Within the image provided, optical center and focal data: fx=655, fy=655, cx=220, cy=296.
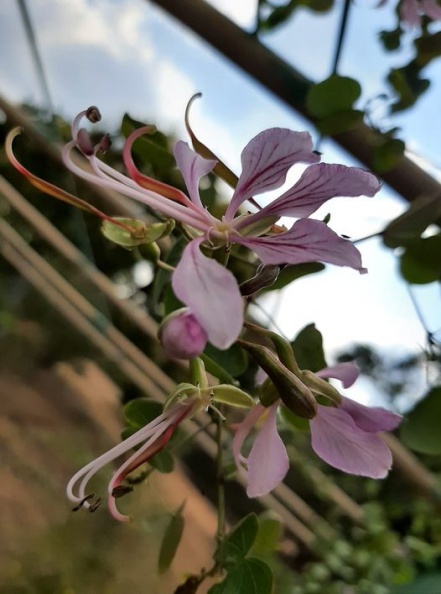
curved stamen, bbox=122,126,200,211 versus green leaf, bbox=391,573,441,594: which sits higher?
curved stamen, bbox=122,126,200,211

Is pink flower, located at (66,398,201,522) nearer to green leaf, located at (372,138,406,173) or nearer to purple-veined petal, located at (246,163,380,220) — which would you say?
purple-veined petal, located at (246,163,380,220)

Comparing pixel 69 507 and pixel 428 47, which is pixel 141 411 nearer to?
pixel 428 47

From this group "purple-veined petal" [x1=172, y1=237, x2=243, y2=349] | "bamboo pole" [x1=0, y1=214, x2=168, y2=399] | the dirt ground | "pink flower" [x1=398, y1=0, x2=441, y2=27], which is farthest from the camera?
"bamboo pole" [x1=0, y1=214, x2=168, y2=399]

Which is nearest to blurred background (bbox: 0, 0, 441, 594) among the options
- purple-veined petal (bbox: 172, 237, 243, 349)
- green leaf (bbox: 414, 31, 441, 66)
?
green leaf (bbox: 414, 31, 441, 66)

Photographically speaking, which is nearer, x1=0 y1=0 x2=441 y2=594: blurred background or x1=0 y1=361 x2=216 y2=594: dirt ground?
x1=0 y1=0 x2=441 y2=594: blurred background

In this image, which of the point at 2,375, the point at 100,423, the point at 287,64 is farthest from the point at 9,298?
the point at 287,64

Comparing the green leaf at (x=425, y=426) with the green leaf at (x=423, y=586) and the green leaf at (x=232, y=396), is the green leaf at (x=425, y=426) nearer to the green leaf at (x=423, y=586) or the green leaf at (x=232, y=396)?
the green leaf at (x=232, y=396)

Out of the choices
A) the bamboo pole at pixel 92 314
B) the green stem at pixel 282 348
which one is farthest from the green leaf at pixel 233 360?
the bamboo pole at pixel 92 314
